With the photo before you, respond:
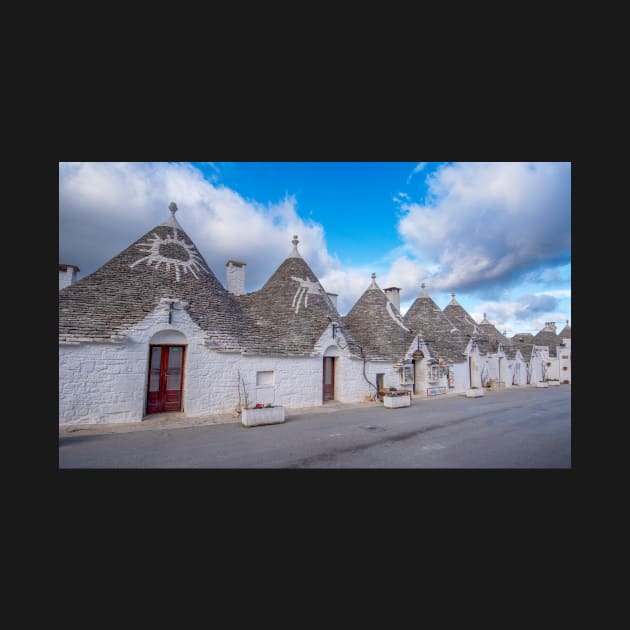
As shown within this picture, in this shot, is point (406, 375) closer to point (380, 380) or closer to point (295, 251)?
point (380, 380)

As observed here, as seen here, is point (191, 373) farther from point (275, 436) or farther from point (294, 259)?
point (294, 259)

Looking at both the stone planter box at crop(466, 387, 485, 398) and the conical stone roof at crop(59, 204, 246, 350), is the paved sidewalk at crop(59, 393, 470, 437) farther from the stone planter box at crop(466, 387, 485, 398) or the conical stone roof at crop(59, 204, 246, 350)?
the stone planter box at crop(466, 387, 485, 398)

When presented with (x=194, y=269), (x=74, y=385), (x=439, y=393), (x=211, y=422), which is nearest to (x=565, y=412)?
(x=439, y=393)

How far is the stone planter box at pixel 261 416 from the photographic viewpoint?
8836 millimetres

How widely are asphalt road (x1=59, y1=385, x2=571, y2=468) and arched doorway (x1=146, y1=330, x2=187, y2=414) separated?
1.93 m

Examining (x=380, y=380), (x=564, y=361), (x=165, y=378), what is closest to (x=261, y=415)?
(x=165, y=378)

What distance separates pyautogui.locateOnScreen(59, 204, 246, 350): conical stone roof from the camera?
893 cm

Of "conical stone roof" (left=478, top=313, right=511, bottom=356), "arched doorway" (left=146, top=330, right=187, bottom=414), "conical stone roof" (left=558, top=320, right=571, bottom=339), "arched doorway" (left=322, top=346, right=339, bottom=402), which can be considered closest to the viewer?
"arched doorway" (left=146, top=330, right=187, bottom=414)

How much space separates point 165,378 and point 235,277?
6734mm

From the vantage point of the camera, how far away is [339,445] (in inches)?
280

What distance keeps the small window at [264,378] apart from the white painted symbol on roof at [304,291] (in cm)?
374

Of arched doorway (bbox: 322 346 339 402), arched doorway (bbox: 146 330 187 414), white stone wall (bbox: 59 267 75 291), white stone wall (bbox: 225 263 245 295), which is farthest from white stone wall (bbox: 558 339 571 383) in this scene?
white stone wall (bbox: 59 267 75 291)

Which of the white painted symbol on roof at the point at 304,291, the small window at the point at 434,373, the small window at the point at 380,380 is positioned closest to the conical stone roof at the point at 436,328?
the small window at the point at 434,373

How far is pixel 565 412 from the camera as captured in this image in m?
12.4
